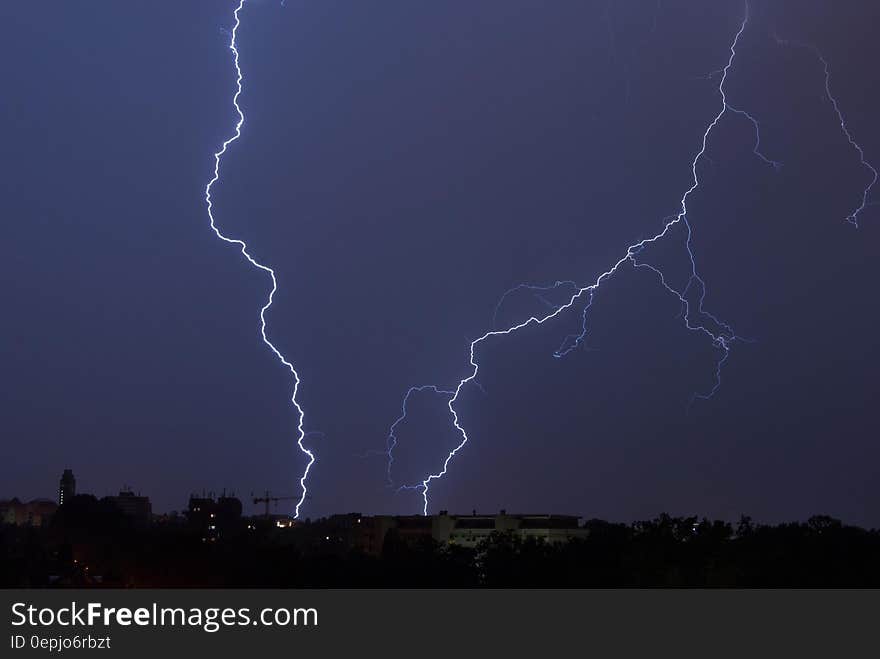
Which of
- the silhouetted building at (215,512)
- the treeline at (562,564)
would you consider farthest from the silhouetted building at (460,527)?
the treeline at (562,564)

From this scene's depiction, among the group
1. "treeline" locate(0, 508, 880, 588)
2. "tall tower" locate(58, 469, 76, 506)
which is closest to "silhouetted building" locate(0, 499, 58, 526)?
"tall tower" locate(58, 469, 76, 506)

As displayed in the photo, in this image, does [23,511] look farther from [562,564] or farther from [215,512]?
[562,564]

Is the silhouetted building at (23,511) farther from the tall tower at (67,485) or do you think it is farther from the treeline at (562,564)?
the treeline at (562,564)

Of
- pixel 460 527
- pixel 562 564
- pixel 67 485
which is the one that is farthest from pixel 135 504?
pixel 562 564

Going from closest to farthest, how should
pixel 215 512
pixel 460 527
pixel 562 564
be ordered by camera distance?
1. pixel 562 564
2. pixel 460 527
3. pixel 215 512

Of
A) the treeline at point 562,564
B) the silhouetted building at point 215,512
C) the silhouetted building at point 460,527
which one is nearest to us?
the treeline at point 562,564

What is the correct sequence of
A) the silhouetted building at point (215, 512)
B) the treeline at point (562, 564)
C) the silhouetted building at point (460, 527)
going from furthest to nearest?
1. the silhouetted building at point (215, 512)
2. the silhouetted building at point (460, 527)
3. the treeline at point (562, 564)

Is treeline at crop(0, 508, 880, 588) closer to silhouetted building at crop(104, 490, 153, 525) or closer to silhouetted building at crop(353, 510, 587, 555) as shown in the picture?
silhouetted building at crop(353, 510, 587, 555)

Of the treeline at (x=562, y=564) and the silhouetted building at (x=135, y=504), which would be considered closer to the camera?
the treeline at (x=562, y=564)

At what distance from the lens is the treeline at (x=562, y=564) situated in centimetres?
2750

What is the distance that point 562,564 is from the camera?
32281mm
